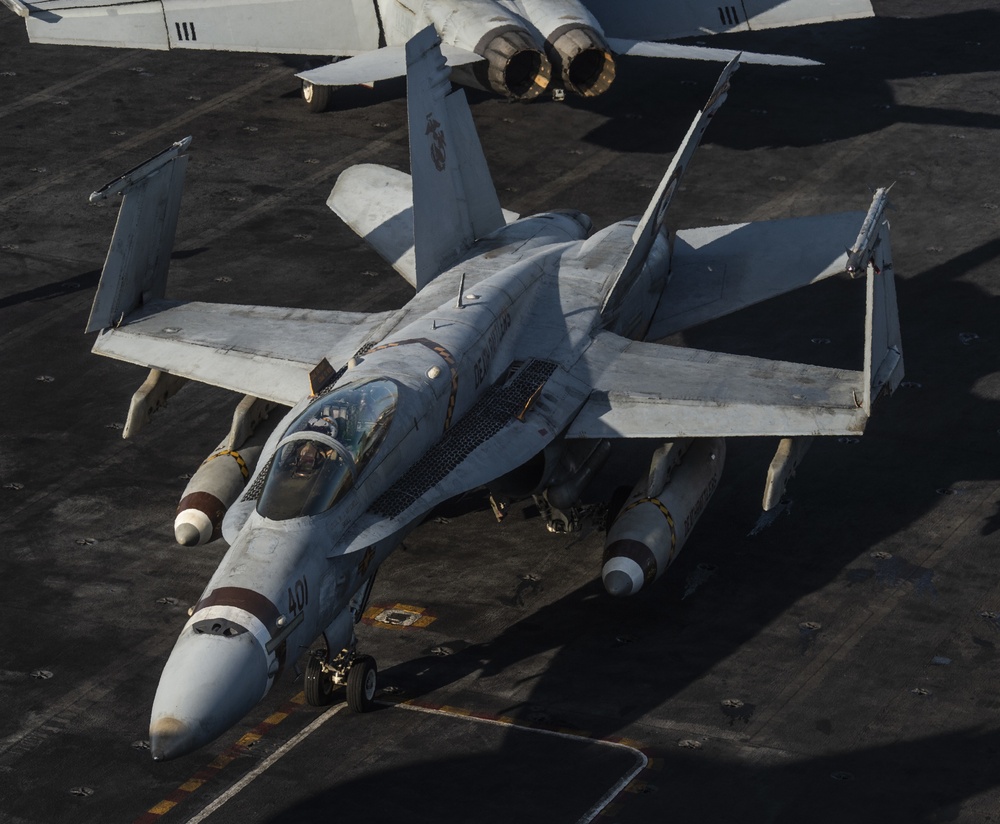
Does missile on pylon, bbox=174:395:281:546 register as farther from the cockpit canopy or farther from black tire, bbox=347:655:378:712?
black tire, bbox=347:655:378:712

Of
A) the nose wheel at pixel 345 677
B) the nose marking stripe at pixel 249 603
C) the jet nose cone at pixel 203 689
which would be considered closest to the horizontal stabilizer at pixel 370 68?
the nose wheel at pixel 345 677

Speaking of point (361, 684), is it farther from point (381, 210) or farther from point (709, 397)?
point (381, 210)

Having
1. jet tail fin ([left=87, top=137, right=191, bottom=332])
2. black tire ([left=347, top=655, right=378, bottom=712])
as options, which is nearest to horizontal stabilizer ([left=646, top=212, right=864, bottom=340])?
jet tail fin ([left=87, top=137, right=191, bottom=332])

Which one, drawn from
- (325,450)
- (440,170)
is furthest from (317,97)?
(325,450)

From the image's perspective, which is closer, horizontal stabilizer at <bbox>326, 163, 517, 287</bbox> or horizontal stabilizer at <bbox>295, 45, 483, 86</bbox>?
horizontal stabilizer at <bbox>326, 163, 517, 287</bbox>

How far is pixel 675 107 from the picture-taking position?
39.7 meters

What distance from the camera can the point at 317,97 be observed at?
39781 millimetres

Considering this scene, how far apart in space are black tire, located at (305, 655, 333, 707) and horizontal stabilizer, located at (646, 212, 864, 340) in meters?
9.20

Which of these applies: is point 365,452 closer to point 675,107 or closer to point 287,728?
point 287,728

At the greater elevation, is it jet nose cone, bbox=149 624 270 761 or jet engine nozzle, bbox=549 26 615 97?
jet engine nozzle, bbox=549 26 615 97

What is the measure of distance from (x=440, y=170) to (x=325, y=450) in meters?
8.47

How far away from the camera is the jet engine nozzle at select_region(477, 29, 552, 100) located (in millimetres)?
35594

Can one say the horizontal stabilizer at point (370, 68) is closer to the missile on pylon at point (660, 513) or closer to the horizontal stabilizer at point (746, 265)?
the horizontal stabilizer at point (746, 265)

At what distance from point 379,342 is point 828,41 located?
2551 cm
